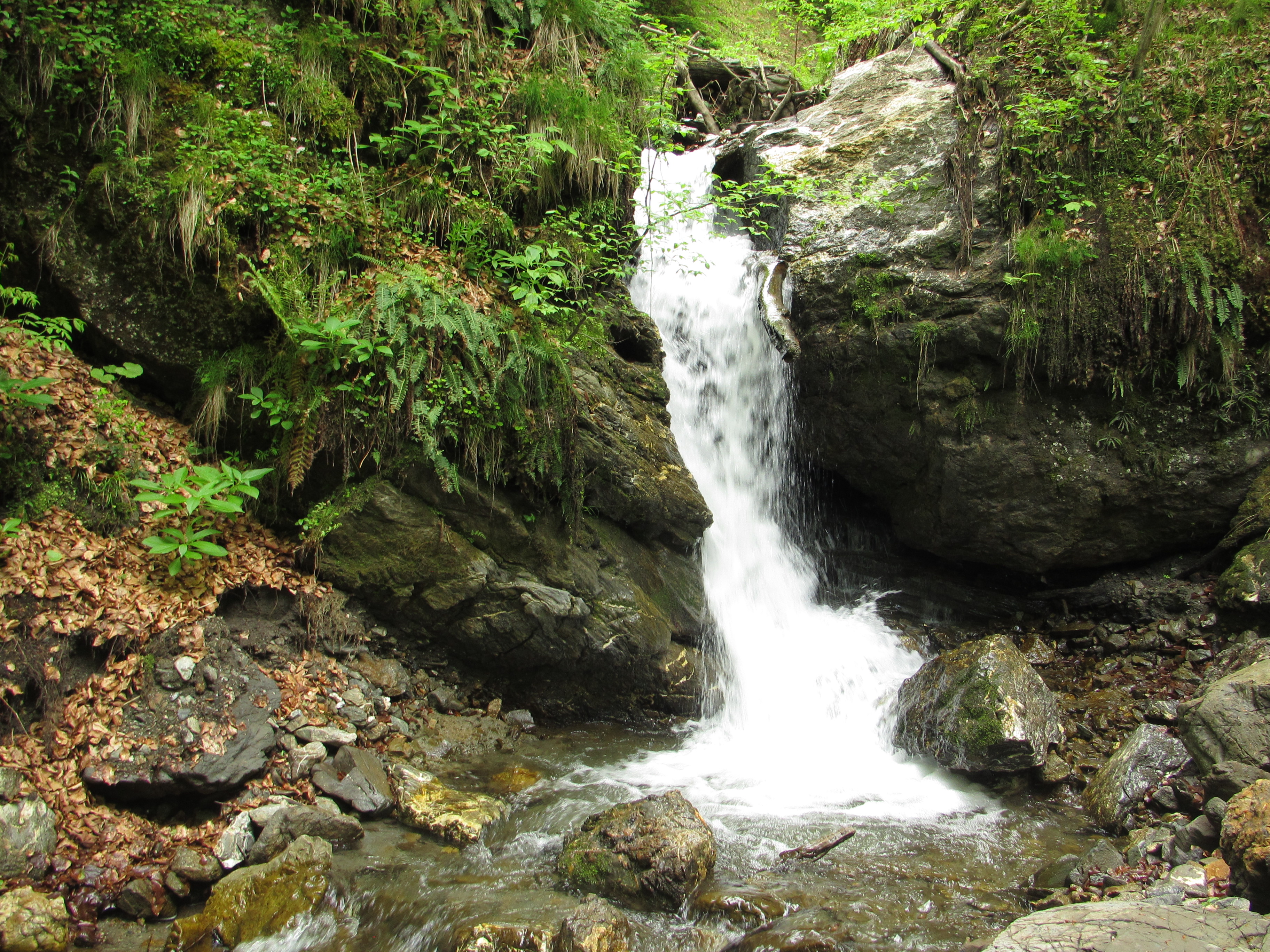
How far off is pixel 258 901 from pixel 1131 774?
623 cm

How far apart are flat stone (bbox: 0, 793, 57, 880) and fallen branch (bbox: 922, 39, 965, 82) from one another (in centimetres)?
1181

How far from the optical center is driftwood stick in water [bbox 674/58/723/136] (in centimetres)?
1325

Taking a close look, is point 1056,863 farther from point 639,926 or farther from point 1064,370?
point 1064,370

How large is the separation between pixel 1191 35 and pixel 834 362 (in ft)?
18.4

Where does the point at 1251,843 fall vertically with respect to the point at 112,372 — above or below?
below

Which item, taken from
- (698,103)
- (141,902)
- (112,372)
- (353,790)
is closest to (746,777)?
(353,790)

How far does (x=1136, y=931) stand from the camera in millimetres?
3059

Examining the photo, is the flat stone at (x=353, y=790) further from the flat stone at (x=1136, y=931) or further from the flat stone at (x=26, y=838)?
the flat stone at (x=1136, y=931)

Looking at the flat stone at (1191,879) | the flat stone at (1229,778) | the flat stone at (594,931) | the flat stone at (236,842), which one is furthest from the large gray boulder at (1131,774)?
the flat stone at (236,842)

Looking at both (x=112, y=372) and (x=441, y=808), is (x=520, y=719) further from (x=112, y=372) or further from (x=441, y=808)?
(x=112, y=372)

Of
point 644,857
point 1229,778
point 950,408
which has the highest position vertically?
point 950,408

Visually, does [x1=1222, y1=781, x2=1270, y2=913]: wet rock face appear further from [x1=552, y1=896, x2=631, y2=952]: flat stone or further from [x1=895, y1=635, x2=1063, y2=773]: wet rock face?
[x1=552, y1=896, x2=631, y2=952]: flat stone

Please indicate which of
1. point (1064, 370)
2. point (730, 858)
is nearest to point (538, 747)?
point (730, 858)

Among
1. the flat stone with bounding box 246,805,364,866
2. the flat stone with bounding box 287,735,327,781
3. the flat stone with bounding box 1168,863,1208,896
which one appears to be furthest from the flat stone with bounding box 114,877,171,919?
the flat stone with bounding box 1168,863,1208,896
